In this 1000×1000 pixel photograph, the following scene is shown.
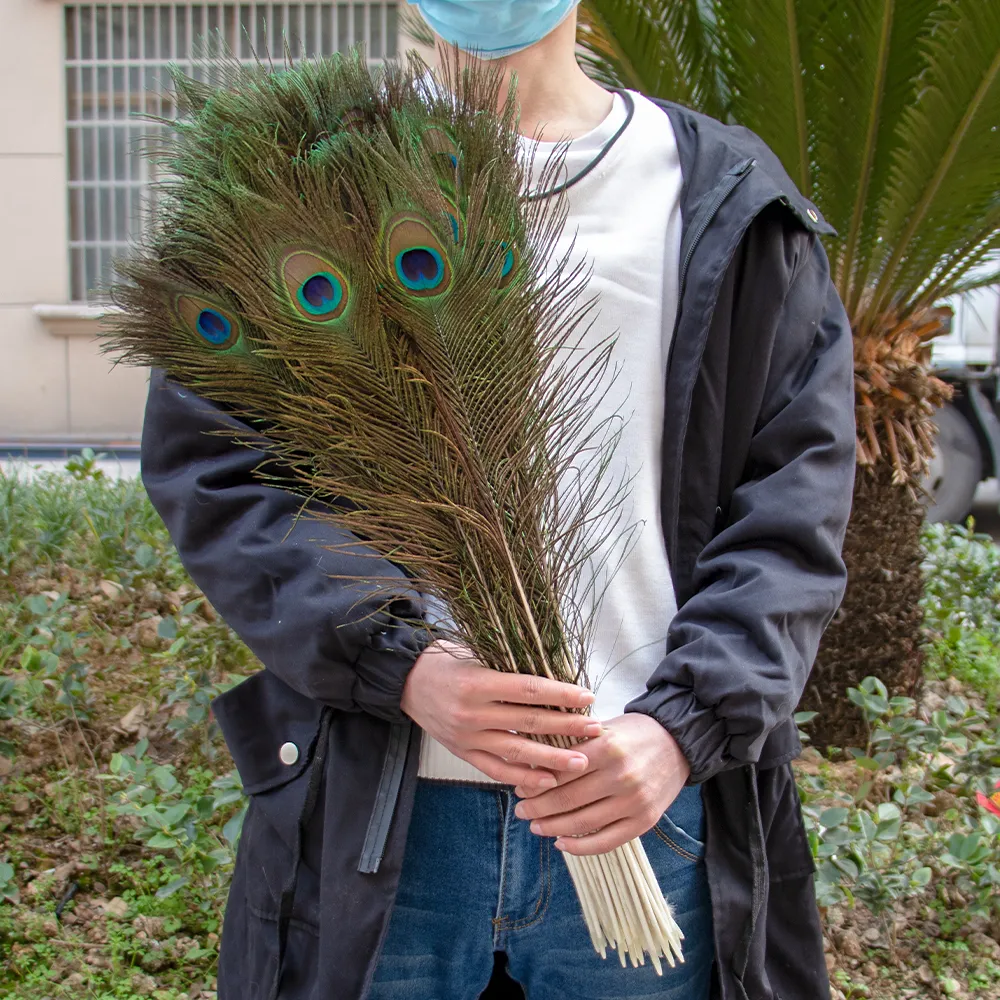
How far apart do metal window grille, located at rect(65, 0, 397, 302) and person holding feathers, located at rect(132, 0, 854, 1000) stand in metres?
9.54

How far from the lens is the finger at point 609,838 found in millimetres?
1153

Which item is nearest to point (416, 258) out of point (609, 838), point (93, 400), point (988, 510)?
point (609, 838)

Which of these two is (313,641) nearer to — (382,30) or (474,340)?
(474,340)

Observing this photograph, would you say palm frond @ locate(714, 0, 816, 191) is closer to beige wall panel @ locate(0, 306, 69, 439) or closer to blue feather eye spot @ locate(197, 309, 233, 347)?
blue feather eye spot @ locate(197, 309, 233, 347)

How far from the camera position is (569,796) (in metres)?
1.15

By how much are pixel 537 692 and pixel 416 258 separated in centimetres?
47

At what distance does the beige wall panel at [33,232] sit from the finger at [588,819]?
35.6 ft

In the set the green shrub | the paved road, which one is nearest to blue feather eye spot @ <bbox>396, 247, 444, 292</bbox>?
the green shrub

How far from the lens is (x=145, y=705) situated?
339 centimetres

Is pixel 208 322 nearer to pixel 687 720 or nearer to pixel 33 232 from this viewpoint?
pixel 687 720

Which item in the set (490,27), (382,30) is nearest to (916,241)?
(490,27)

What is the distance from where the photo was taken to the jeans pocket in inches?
51.8

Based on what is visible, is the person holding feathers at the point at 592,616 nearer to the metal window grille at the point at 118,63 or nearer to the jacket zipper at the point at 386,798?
the jacket zipper at the point at 386,798

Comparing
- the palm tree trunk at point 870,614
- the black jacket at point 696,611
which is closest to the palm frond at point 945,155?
the palm tree trunk at point 870,614
